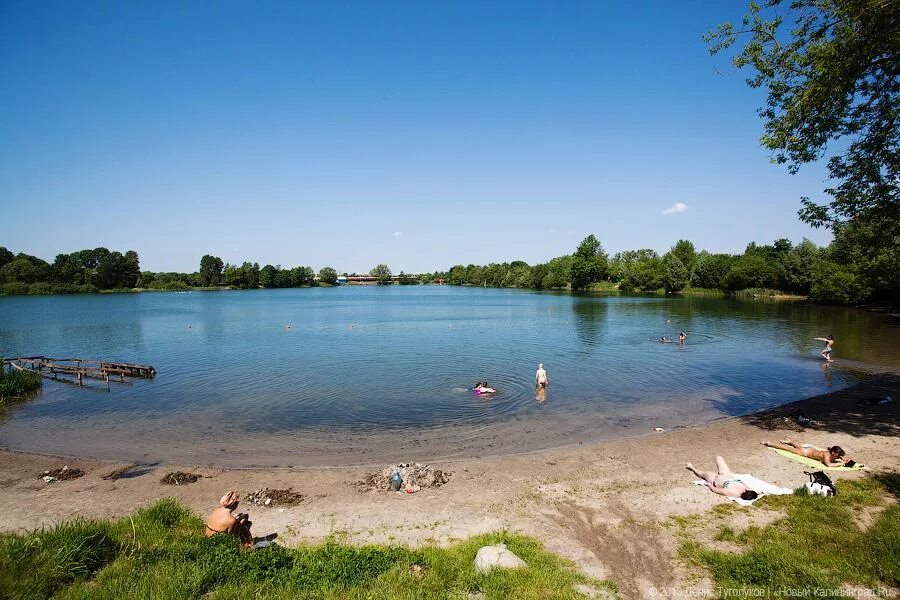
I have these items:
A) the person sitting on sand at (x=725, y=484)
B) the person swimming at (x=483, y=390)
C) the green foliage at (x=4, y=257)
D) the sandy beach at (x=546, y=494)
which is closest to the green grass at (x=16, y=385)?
the sandy beach at (x=546, y=494)

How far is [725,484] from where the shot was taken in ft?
45.3

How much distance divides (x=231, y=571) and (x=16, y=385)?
3658cm

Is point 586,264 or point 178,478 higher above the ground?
point 586,264

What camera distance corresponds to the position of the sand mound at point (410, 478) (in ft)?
51.4

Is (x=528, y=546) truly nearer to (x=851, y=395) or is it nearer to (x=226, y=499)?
(x=226, y=499)

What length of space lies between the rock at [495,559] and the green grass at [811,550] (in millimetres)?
3965

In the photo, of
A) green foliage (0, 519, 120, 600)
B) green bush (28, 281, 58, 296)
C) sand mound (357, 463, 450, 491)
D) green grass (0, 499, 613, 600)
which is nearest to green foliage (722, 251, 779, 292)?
sand mound (357, 463, 450, 491)

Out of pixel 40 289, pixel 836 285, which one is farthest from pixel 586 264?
pixel 40 289

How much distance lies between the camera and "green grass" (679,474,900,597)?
27.7 feet

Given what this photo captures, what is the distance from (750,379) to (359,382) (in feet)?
97.5

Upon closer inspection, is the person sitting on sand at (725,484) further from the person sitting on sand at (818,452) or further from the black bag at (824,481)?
the person sitting on sand at (818,452)

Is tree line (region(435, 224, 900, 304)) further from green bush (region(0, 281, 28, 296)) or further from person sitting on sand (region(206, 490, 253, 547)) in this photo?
green bush (region(0, 281, 28, 296))

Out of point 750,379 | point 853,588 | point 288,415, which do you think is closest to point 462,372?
point 288,415

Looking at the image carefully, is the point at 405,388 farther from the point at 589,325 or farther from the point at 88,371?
the point at 589,325
